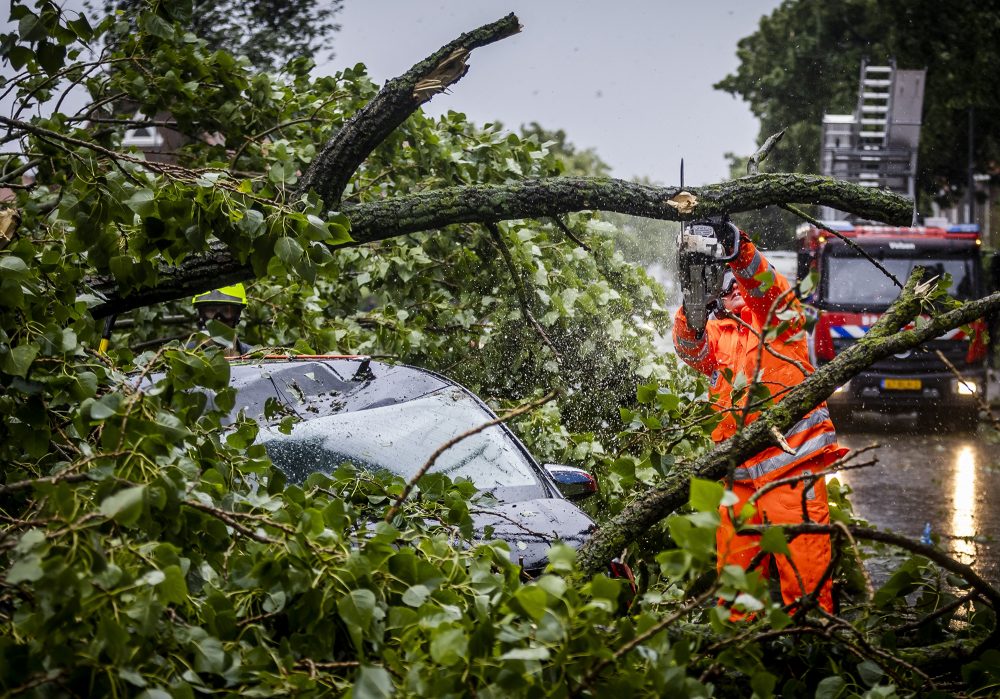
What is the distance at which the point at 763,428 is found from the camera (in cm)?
268

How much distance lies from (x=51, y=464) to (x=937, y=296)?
8.20ft

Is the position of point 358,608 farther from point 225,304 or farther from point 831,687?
point 225,304

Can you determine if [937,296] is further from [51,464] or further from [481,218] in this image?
[51,464]

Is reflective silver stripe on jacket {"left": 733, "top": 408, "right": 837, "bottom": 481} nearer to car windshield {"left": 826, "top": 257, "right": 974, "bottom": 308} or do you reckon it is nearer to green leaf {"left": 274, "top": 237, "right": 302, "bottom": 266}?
green leaf {"left": 274, "top": 237, "right": 302, "bottom": 266}

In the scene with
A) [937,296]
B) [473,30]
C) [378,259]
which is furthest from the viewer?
[378,259]

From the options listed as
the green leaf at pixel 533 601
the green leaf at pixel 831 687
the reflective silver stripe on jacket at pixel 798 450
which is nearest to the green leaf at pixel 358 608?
the green leaf at pixel 533 601

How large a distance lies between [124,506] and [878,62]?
21666mm

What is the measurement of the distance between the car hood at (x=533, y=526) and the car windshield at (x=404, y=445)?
0.21m

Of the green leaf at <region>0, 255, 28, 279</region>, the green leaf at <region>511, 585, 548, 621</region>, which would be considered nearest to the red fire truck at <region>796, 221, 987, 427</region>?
the green leaf at <region>0, 255, 28, 279</region>

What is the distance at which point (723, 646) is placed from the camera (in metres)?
1.97

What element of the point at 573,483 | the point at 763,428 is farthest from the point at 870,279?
the point at 763,428

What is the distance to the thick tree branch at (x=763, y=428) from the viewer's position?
2.72m

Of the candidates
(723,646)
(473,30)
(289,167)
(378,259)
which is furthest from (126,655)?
(378,259)

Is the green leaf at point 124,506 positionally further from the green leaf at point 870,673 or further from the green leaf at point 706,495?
the green leaf at point 870,673
